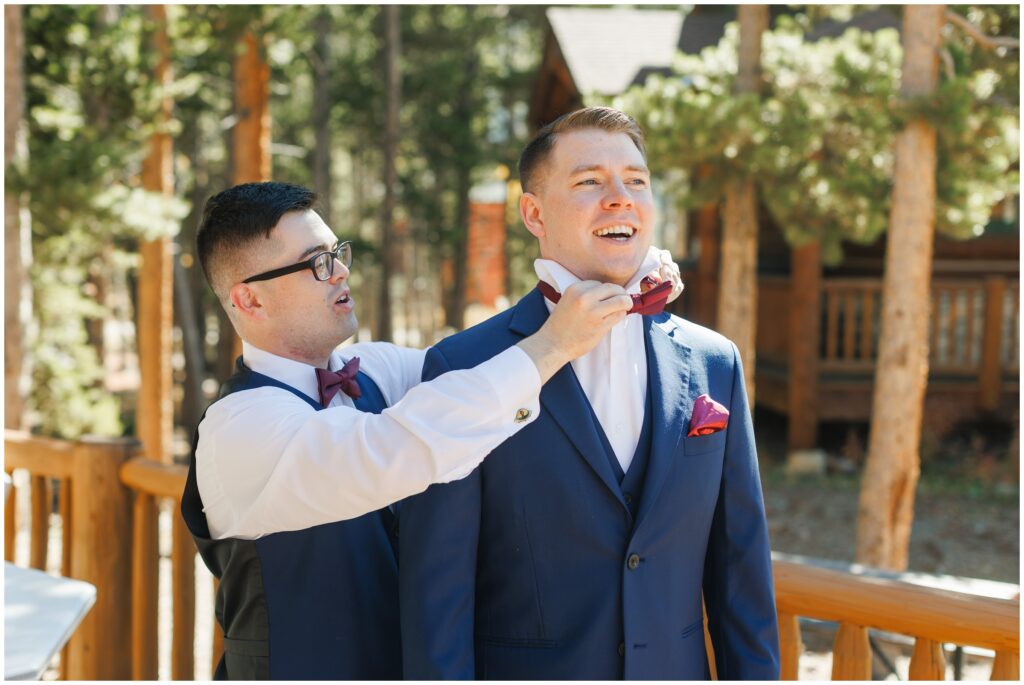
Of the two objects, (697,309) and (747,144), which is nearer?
(747,144)

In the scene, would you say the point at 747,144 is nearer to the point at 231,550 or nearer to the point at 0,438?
the point at 0,438

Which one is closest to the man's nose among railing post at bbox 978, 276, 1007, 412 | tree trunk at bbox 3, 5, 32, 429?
tree trunk at bbox 3, 5, 32, 429

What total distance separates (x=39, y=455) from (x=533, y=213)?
9.02 ft

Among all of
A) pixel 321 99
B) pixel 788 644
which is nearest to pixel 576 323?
pixel 788 644

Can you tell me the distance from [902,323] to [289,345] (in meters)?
6.30

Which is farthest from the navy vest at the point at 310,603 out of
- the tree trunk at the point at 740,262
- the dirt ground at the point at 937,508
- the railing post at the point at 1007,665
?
the dirt ground at the point at 937,508

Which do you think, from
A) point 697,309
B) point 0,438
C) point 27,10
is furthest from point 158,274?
point 0,438

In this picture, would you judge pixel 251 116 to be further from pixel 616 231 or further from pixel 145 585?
pixel 616 231

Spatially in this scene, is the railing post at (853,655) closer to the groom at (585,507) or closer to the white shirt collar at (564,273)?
the groom at (585,507)

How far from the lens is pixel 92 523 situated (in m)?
3.64

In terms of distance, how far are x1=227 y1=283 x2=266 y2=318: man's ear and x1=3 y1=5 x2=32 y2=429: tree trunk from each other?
713 cm

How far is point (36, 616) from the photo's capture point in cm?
242

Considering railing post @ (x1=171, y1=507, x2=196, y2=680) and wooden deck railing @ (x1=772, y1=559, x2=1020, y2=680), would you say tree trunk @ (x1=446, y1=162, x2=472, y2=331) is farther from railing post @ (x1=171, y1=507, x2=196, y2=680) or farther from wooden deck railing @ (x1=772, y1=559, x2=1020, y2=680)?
wooden deck railing @ (x1=772, y1=559, x2=1020, y2=680)

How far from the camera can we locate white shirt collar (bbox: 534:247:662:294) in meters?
2.08
